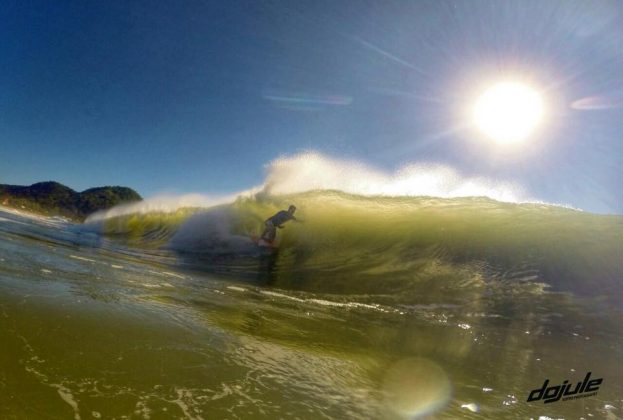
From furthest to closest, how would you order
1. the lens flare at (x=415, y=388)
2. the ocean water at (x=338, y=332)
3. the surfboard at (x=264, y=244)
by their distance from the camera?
1. the surfboard at (x=264, y=244)
2. the lens flare at (x=415, y=388)
3. the ocean water at (x=338, y=332)

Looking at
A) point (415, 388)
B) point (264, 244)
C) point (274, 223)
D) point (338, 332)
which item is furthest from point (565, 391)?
point (274, 223)

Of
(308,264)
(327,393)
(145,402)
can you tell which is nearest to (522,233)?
(308,264)

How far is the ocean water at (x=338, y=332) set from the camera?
210 centimetres

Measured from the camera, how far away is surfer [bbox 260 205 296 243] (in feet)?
44.2

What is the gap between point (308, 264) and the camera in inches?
420

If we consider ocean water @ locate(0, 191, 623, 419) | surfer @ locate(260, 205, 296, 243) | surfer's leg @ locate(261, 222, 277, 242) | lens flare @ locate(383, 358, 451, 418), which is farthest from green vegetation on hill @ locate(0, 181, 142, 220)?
lens flare @ locate(383, 358, 451, 418)

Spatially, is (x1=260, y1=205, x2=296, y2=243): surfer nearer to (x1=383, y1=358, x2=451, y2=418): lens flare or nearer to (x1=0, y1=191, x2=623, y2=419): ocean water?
(x1=0, y1=191, x2=623, y2=419): ocean water

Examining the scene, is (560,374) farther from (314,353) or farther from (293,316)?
(293,316)

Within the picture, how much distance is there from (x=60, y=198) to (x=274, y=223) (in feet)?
260

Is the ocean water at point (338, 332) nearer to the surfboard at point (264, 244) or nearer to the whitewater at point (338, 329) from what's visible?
the whitewater at point (338, 329)

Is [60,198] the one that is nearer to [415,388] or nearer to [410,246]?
[410,246]

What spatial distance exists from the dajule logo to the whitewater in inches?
3.3

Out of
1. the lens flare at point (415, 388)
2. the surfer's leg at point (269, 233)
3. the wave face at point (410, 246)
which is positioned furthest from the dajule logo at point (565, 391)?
the surfer's leg at point (269, 233)

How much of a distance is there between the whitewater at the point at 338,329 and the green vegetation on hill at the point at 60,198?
227ft
